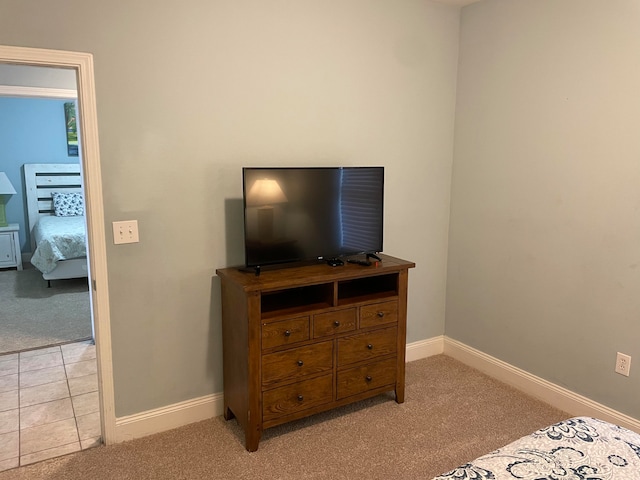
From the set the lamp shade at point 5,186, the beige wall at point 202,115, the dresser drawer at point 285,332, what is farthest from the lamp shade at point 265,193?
the lamp shade at point 5,186

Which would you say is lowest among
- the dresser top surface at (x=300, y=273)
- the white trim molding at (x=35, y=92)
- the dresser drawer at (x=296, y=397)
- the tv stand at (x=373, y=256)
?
the dresser drawer at (x=296, y=397)

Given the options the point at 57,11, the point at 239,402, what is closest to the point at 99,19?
the point at 57,11

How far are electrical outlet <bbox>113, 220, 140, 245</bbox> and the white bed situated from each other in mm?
3435

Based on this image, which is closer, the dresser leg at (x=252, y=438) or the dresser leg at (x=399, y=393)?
the dresser leg at (x=252, y=438)

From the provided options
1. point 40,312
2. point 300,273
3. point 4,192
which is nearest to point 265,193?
point 300,273

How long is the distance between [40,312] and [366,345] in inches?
139

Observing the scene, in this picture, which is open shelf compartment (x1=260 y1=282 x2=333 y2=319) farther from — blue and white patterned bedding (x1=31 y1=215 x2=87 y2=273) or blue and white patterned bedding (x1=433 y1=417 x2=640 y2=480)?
blue and white patterned bedding (x1=31 y1=215 x2=87 y2=273)

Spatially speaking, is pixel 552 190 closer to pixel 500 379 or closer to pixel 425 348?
Answer: pixel 500 379

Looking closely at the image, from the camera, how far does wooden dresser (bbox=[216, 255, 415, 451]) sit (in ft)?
8.04

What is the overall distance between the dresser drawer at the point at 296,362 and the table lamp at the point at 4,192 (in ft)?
18.3

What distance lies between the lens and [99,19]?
2.25 meters

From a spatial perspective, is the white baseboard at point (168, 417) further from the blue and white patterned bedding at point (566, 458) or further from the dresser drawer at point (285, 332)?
the blue and white patterned bedding at point (566, 458)

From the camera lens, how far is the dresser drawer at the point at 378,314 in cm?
276

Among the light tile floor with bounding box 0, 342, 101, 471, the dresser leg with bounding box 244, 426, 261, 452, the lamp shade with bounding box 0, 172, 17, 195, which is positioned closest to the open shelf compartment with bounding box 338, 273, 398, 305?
the dresser leg with bounding box 244, 426, 261, 452
